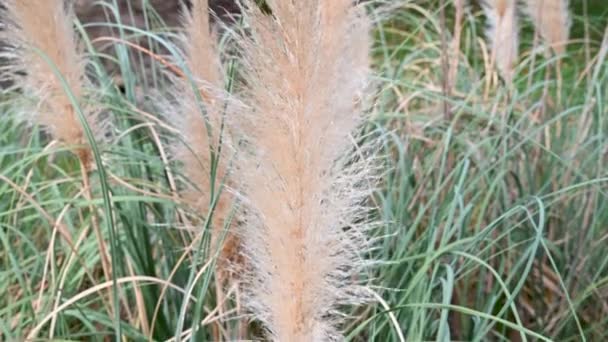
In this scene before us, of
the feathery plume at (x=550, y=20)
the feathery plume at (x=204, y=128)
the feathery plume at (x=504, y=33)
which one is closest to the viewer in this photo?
the feathery plume at (x=204, y=128)

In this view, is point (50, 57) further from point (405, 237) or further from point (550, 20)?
point (550, 20)

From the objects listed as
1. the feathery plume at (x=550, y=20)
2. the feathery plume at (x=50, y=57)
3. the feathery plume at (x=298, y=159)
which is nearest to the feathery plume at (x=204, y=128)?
the feathery plume at (x=50, y=57)

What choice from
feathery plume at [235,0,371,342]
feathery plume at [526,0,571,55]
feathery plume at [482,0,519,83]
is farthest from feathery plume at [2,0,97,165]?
feathery plume at [526,0,571,55]

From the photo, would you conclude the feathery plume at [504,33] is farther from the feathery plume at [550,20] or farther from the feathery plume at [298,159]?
the feathery plume at [298,159]

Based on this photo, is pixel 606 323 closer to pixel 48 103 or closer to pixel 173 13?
pixel 48 103

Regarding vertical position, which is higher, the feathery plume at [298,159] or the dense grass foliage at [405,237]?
the feathery plume at [298,159]

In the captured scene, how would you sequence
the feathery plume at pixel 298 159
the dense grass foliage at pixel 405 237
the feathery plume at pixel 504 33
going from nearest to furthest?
the feathery plume at pixel 298 159 → the dense grass foliage at pixel 405 237 → the feathery plume at pixel 504 33

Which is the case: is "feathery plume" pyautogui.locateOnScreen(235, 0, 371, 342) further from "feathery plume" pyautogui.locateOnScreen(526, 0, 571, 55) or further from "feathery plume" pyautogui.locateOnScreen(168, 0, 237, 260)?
"feathery plume" pyautogui.locateOnScreen(526, 0, 571, 55)

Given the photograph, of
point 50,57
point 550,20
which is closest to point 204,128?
point 50,57
